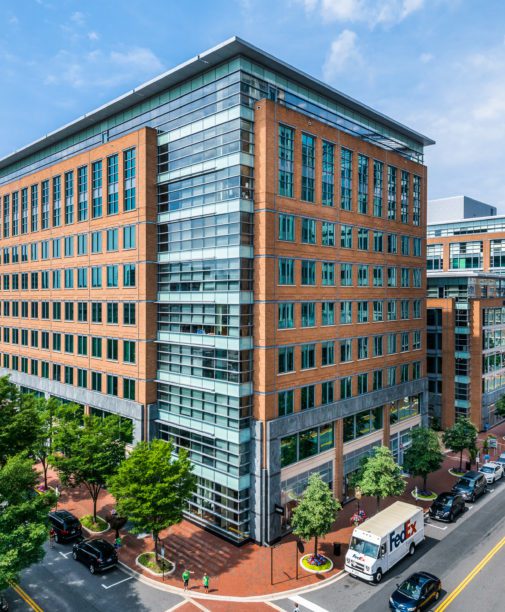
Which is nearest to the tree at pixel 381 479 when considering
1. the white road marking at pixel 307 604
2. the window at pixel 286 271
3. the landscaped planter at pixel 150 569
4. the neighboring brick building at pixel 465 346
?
the white road marking at pixel 307 604

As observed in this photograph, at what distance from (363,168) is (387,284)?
11018 mm

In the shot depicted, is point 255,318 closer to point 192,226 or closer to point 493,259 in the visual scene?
point 192,226

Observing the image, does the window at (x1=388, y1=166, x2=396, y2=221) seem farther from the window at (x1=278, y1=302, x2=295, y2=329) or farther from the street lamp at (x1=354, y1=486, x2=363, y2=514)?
the street lamp at (x1=354, y1=486, x2=363, y2=514)

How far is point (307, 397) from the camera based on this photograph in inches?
1405

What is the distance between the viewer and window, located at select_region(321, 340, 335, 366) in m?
37.3

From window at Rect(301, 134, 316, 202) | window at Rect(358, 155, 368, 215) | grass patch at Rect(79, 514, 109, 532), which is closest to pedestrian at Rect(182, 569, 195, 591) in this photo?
grass patch at Rect(79, 514, 109, 532)

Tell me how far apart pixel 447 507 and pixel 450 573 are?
24.5ft

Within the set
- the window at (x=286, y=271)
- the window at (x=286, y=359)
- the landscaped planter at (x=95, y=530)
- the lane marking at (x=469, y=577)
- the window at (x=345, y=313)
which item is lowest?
the lane marking at (x=469, y=577)

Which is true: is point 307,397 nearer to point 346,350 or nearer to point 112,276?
point 346,350

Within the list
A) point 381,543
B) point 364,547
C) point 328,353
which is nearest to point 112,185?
point 328,353

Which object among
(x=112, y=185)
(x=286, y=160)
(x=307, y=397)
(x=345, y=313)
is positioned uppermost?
(x=112, y=185)

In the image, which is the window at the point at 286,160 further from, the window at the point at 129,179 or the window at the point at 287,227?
the window at the point at 129,179

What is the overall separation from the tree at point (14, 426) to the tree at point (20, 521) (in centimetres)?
879

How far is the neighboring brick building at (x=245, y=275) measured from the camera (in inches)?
1273
